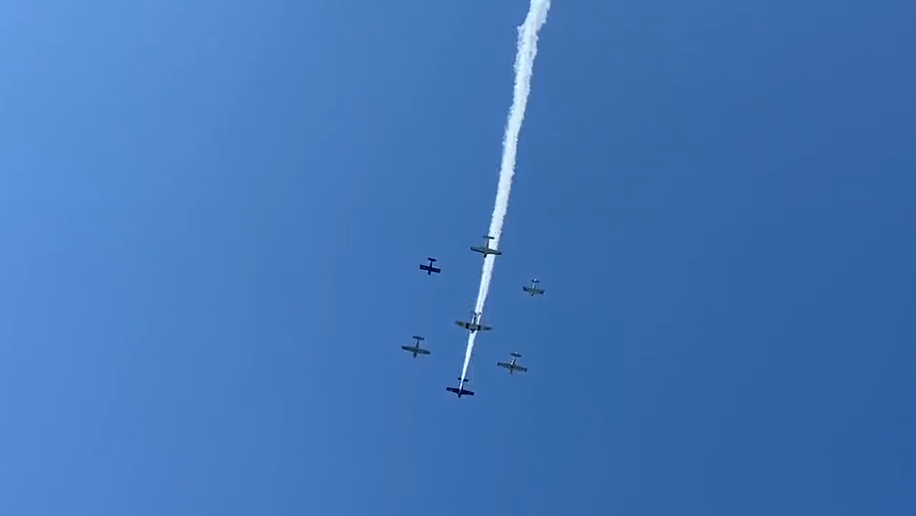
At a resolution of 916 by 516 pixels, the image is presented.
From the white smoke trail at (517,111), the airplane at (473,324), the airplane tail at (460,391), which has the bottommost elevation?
the airplane tail at (460,391)

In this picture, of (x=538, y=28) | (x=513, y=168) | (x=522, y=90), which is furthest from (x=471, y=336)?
(x=538, y=28)

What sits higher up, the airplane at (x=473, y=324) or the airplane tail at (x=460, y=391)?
the airplane at (x=473, y=324)

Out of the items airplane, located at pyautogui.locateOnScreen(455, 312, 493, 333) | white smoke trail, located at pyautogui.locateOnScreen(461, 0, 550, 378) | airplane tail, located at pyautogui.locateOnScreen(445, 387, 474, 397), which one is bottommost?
airplane tail, located at pyautogui.locateOnScreen(445, 387, 474, 397)

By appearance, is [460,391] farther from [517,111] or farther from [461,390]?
[517,111]

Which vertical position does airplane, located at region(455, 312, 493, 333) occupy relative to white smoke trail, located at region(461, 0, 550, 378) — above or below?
below

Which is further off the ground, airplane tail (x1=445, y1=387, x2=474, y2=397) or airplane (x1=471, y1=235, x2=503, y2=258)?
airplane (x1=471, y1=235, x2=503, y2=258)

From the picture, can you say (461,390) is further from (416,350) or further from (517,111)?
(517,111)

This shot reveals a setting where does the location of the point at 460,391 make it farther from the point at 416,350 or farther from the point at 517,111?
the point at 517,111

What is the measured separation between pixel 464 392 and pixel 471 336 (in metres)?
2.99

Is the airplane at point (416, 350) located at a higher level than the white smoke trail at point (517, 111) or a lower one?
lower

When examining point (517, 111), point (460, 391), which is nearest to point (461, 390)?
point (460, 391)

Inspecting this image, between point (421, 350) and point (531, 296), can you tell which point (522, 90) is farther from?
point (421, 350)

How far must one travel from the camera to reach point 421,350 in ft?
116

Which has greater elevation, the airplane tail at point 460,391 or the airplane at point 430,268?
the airplane at point 430,268
